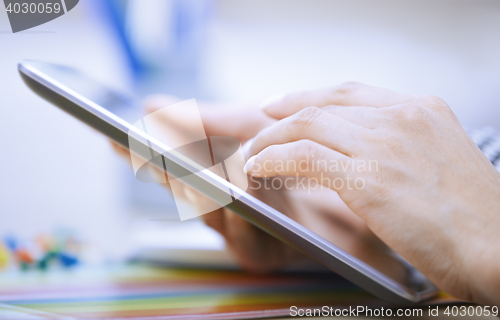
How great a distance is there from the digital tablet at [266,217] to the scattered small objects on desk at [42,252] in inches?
5.2

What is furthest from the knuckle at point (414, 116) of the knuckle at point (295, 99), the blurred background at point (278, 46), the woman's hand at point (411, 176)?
the blurred background at point (278, 46)

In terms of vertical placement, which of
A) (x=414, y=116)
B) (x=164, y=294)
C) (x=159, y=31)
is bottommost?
(x=164, y=294)

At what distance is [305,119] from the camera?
0.92ft

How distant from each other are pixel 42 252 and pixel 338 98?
1.10 ft

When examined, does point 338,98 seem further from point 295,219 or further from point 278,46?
point 278,46

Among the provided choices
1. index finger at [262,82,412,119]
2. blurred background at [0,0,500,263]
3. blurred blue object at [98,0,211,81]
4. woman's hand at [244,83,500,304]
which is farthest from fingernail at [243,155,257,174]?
blurred blue object at [98,0,211,81]

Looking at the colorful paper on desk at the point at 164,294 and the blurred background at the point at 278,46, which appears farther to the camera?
the blurred background at the point at 278,46

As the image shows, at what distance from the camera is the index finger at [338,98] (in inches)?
13.0

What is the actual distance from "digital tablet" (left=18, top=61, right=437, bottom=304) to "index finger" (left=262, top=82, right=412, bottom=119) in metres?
0.14

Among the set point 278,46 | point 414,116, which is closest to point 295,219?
point 414,116

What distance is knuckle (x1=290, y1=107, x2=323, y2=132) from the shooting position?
0.91 feet

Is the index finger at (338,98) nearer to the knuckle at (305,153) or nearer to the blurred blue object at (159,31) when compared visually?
the knuckle at (305,153)

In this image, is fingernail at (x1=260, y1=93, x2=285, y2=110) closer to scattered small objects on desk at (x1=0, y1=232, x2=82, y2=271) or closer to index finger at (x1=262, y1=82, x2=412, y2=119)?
index finger at (x1=262, y1=82, x2=412, y2=119)

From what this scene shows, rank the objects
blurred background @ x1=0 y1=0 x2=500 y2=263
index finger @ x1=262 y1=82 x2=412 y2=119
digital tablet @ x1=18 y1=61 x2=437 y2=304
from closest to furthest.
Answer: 1. digital tablet @ x1=18 y1=61 x2=437 y2=304
2. index finger @ x1=262 y1=82 x2=412 y2=119
3. blurred background @ x1=0 y1=0 x2=500 y2=263
